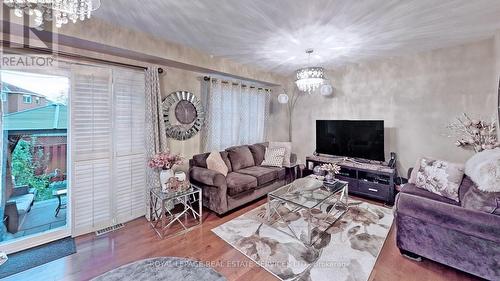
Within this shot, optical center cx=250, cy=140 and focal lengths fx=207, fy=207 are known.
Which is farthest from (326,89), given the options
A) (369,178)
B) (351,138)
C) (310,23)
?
(310,23)

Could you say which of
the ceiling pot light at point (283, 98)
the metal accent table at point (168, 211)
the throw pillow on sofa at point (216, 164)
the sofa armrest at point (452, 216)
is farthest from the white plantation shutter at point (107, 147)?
the sofa armrest at point (452, 216)

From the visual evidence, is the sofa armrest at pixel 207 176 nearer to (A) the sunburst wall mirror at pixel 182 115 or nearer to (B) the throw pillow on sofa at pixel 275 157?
(A) the sunburst wall mirror at pixel 182 115

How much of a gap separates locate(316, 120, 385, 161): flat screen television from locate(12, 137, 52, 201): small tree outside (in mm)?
4508

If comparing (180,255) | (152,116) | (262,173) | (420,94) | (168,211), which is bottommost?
(180,255)

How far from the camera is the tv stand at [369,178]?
3.47m

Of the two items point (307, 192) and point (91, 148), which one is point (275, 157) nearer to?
point (307, 192)

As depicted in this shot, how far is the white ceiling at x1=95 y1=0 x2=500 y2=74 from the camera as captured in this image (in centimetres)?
205

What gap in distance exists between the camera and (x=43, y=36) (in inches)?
86.6

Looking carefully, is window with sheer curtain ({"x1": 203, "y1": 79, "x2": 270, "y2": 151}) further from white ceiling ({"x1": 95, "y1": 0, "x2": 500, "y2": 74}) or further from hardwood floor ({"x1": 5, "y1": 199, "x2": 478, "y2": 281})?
hardwood floor ({"x1": 5, "y1": 199, "x2": 478, "y2": 281})

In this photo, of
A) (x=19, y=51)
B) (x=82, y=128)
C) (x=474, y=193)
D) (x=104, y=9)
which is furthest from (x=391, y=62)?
(x=19, y=51)

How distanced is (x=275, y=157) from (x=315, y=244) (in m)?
2.13

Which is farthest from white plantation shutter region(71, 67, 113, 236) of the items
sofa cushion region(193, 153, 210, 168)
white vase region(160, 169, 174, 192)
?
sofa cushion region(193, 153, 210, 168)

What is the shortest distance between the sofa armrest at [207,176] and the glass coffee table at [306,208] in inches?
29.2

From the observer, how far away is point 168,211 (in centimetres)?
313
